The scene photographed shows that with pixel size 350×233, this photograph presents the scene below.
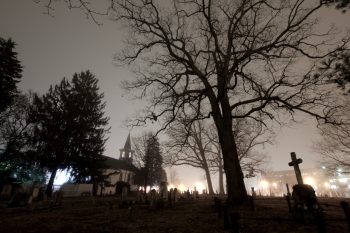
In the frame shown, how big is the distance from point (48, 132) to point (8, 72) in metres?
7.70

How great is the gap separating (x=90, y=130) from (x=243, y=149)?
2232cm

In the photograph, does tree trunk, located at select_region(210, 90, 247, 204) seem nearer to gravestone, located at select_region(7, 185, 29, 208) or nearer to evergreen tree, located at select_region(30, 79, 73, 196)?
gravestone, located at select_region(7, 185, 29, 208)

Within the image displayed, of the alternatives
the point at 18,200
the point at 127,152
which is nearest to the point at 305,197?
the point at 18,200

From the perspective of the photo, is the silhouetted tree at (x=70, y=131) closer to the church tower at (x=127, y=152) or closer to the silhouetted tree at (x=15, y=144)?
the silhouetted tree at (x=15, y=144)

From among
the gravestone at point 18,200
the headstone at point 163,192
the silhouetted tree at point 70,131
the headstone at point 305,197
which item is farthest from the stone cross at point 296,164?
the silhouetted tree at point 70,131

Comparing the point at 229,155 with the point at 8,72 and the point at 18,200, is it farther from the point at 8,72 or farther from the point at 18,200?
the point at 8,72

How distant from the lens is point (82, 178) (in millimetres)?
27625

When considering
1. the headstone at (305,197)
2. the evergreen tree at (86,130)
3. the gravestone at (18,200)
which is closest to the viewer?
the headstone at (305,197)

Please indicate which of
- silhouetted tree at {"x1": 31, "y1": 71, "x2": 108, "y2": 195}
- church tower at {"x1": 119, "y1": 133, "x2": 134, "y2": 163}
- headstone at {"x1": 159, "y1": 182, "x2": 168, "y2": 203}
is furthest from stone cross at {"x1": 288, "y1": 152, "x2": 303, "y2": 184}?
church tower at {"x1": 119, "y1": 133, "x2": 134, "y2": 163}

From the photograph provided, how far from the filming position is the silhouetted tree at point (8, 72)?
888 inches

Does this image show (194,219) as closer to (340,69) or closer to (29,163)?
(340,69)

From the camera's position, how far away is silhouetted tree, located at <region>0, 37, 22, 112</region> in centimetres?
2255

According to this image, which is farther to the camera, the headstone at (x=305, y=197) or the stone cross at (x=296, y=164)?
the stone cross at (x=296, y=164)

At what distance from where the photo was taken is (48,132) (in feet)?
84.8
